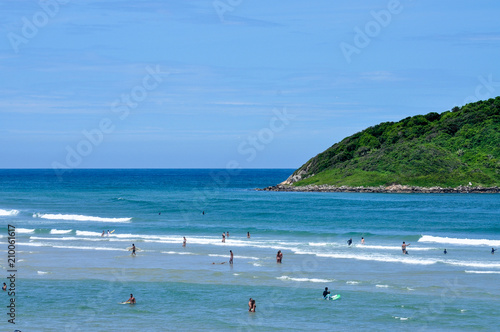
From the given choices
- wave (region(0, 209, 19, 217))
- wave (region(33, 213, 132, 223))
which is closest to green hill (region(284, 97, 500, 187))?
wave (region(33, 213, 132, 223))

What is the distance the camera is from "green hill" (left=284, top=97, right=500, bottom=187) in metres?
123

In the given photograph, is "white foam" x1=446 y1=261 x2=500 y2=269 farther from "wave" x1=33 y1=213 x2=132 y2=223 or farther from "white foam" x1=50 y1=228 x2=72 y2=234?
"wave" x1=33 y1=213 x2=132 y2=223

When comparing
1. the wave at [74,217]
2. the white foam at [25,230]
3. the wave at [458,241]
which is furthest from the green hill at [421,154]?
the white foam at [25,230]

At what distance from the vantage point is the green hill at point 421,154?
123 metres

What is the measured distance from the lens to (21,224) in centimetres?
7300

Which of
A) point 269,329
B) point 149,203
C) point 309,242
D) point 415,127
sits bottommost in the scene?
point 269,329

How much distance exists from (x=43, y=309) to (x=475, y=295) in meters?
23.3

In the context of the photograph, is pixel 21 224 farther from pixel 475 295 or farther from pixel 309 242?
pixel 475 295

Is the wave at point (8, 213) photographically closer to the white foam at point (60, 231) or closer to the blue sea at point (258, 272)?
the blue sea at point (258, 272)

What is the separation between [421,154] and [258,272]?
94.2 metres

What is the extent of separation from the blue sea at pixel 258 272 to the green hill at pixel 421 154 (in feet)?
138

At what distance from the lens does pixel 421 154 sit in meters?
128

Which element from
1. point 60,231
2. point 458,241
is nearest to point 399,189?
point 458,241

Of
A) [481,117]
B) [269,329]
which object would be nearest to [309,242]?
[269,329]
